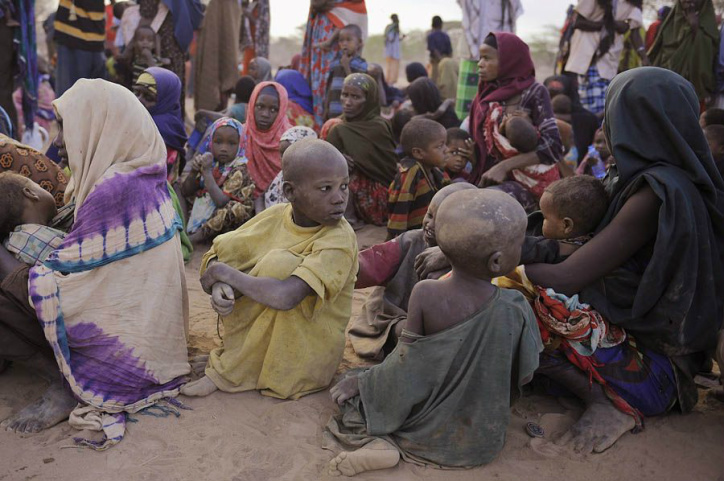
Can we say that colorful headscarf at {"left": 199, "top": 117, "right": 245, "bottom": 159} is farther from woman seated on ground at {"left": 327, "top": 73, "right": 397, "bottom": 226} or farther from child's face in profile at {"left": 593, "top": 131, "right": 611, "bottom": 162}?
child's face in profile at {"left": 593, "top": 131, "right": 611, "bottom": 162}

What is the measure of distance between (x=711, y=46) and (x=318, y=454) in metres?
7.86

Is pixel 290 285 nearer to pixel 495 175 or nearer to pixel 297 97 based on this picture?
pixel 495 175

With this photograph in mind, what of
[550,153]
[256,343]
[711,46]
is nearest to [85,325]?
[256,343]

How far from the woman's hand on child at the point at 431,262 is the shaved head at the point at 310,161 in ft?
2.00

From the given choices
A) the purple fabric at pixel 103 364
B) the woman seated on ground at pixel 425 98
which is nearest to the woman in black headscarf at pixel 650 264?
the purple fabric at pixel 103 364

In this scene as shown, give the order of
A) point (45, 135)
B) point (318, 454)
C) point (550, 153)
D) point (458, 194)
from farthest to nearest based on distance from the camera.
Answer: point (45, 135) < point (550, 153) < point (318, 454) < point (458, 194)

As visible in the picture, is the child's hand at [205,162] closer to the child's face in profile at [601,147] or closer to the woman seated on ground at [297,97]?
the woman seated on ground at [297,97]

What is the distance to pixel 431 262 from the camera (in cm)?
332

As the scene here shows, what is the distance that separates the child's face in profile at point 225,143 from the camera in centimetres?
627

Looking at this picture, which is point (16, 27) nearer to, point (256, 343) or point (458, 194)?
point (256, 343)

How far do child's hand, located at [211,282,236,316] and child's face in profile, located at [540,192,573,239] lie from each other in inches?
64.5

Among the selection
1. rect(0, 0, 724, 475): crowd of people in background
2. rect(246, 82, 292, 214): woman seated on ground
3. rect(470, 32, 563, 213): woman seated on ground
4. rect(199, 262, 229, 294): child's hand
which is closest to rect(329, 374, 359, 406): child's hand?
rect(0, 0, 724, 475): crowd of people in background

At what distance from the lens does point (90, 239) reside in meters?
3.23

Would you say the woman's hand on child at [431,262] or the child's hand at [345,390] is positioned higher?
the woman's hand on child at [431,262]
